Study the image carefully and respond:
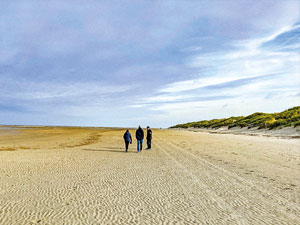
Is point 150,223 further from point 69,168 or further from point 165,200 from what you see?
point 69,168

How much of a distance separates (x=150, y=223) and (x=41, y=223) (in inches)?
98.7

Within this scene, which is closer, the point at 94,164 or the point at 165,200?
the point at 165,200

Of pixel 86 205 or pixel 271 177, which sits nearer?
pixel 86 205

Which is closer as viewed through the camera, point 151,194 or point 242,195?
point 242,195

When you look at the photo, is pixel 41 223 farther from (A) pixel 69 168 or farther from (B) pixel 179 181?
(A) pixel 69 168

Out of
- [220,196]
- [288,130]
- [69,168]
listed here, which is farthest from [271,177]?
[288,130]

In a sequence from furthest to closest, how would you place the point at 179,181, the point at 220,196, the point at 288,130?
the point at 288,130 < the point at 179,181 < the point at 220,196

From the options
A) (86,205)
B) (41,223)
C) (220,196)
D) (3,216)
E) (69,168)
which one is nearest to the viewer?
(41,223)

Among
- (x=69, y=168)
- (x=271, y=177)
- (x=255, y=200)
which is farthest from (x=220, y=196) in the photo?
(x=69, y=168)

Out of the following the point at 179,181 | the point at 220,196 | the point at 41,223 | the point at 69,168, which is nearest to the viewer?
the point at 41,223

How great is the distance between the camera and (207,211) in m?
5.99

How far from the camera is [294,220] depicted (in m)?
5.37

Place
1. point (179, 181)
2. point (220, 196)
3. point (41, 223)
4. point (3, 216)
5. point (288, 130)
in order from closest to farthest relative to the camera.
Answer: point (41, 223)
point (3, 216)
point (220, 196)
point (179, 181)
point (288, 130)

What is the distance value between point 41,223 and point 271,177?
8.82 m
